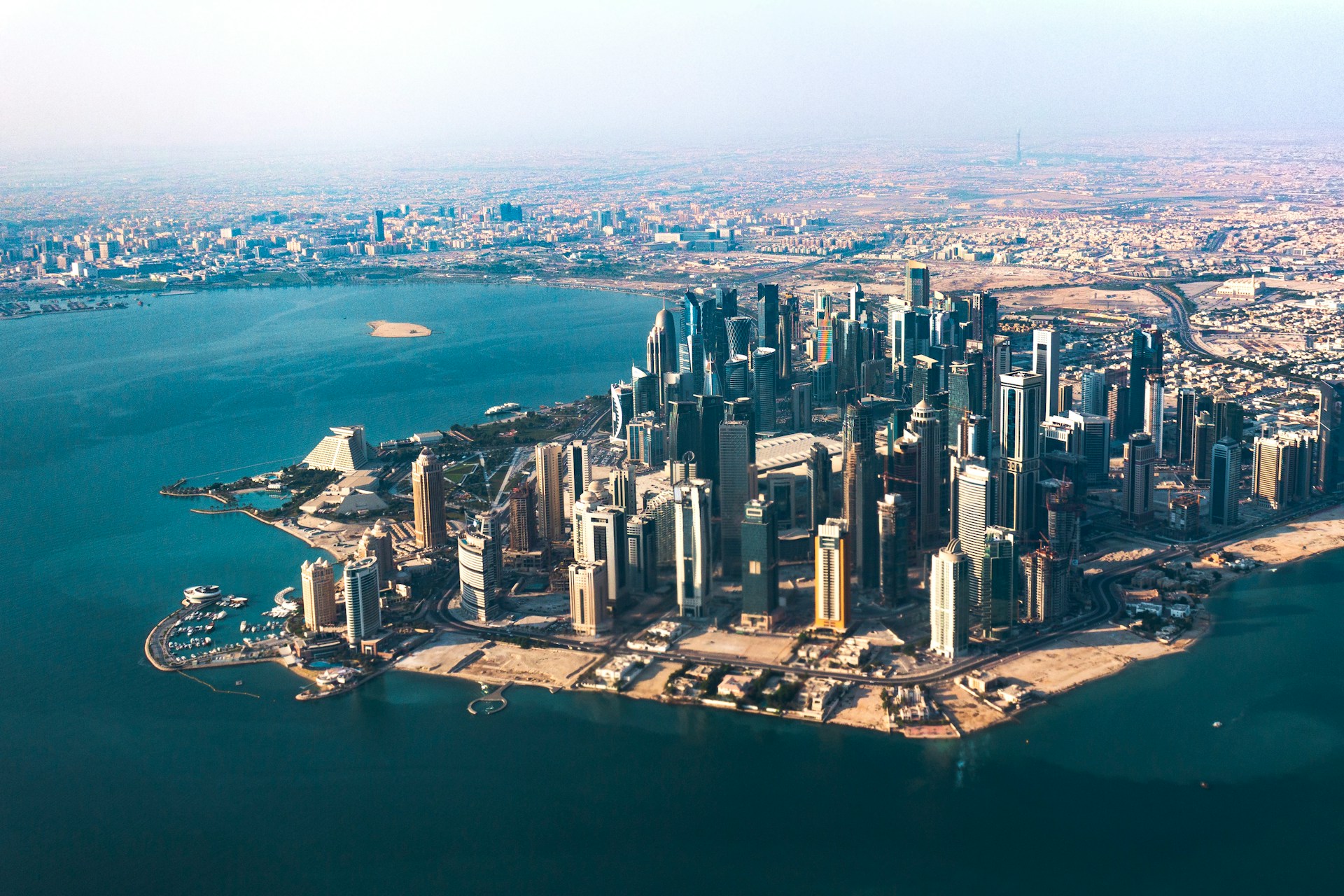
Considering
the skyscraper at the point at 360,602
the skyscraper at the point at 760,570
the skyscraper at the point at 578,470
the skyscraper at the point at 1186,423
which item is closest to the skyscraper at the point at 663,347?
the skyscraper at the point at 578,470

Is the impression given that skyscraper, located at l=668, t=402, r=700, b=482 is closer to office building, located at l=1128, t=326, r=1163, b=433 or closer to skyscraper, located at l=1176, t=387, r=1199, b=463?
skyscraper, located at l=1176, t=387, r=1199, b=463

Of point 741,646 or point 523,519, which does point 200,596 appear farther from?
point 741,646

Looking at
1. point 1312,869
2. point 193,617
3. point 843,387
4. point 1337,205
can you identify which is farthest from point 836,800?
point 1337,205

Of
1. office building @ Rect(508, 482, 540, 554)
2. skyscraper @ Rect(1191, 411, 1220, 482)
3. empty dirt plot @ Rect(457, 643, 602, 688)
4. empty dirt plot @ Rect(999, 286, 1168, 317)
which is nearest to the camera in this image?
empty dirt plot @ Rect(457, 643, 602, 688)

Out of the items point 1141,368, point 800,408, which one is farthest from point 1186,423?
point 800,408

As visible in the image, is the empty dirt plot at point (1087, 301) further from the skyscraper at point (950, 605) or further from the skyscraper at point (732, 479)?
the skyscraper at point (950, 605)

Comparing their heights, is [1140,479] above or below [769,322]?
below

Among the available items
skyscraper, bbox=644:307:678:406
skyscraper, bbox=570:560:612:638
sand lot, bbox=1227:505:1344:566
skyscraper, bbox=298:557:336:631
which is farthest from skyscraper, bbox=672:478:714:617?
skyscraper, bbox=644:307:678:406
